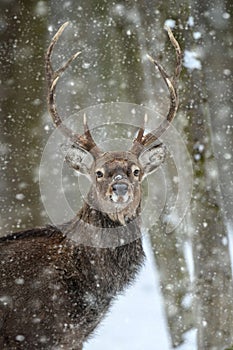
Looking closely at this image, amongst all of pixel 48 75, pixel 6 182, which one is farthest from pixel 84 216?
pixel 6 182

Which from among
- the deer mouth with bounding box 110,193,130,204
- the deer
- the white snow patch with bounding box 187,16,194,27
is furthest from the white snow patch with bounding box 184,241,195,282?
the deer mouth with bounding box 110,193,130,204

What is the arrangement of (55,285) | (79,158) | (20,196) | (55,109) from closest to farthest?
(55,285) < (55,109) < (79,158) < (20,196)

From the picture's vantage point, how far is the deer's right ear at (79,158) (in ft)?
29.2

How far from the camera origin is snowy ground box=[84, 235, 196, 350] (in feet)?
36.0

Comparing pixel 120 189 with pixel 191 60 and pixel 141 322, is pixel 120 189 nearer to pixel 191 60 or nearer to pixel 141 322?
pixel 191 60

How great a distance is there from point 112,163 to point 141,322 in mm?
3589

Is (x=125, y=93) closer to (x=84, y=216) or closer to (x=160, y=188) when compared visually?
(x=160, y=188)

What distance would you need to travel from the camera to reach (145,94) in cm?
1173

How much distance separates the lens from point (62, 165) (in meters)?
12.2

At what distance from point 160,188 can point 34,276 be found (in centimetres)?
360

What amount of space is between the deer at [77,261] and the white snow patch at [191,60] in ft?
6.33

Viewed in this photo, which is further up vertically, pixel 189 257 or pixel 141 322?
pixel 189 257

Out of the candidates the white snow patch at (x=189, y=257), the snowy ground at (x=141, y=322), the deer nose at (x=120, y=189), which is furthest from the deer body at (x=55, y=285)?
the white snow patch at (x=189, y=257)

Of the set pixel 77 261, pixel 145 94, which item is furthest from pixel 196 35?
pixel 77 261
